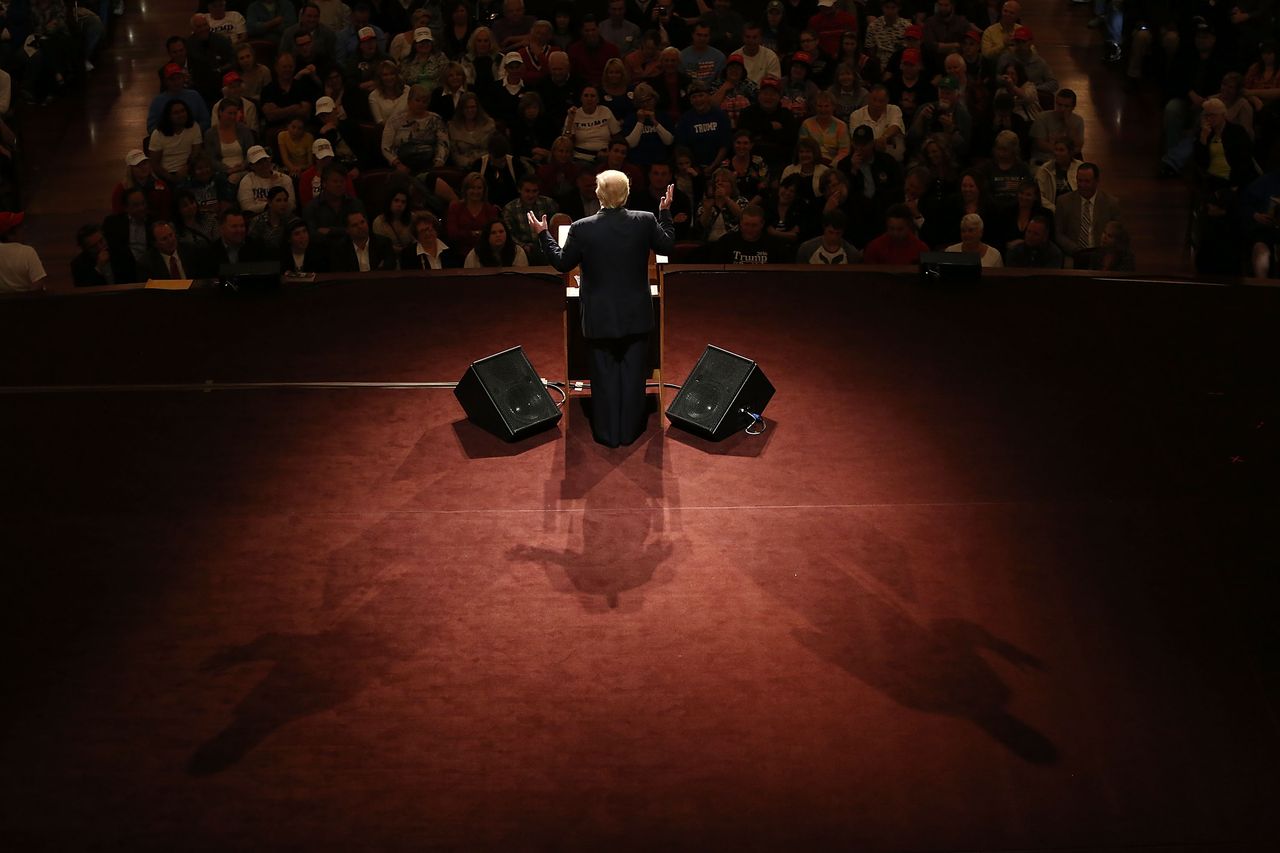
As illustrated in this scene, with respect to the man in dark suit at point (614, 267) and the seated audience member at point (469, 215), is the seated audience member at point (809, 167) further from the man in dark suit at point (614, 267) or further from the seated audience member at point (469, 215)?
the man in dark suit at point (614, 267)

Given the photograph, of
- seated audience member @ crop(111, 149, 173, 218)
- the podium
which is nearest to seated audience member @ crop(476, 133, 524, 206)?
seated audience member @ crop(111, 149, 173, 218)

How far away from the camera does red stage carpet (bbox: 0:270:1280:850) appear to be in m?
4.53

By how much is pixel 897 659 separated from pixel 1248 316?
10.4 feet

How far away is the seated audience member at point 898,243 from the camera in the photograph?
7.93m

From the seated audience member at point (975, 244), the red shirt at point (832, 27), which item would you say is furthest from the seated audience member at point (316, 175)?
the red shirt at point (832, 27)

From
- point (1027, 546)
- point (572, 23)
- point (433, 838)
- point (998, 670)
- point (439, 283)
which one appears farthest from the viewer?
point (572, 23)

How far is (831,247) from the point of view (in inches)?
314

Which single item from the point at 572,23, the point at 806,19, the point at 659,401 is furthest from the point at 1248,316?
the point at 572,23

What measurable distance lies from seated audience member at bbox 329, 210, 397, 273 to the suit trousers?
7.78ft

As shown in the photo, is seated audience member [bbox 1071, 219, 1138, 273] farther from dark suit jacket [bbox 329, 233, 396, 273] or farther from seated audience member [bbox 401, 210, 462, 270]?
dark suit jacket [bbox 329, 233, 396, 273]

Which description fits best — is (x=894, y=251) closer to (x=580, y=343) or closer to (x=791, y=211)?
(x=791, y=211)

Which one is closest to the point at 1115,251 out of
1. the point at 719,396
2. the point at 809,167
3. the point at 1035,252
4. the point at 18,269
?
the point at 1035,252

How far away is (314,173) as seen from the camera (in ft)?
28.5

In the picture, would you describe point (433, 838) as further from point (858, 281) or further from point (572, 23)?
point (572, 23)
